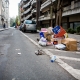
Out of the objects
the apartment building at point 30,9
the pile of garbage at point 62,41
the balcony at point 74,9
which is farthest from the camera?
the apartment building at point 30,9

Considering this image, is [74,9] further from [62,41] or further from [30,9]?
[30,9]

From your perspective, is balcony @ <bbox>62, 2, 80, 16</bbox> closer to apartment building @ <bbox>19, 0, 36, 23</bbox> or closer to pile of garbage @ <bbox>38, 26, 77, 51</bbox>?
pile of garbage @ <bbox>38, 26, 77, 51</bbox>

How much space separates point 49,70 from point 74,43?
211 inches

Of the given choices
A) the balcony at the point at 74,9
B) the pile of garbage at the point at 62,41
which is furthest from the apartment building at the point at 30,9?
the pile of garbage at the point at 62,41

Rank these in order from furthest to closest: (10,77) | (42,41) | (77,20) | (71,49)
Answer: (77,20), (42,41), (71,49), (10,77)

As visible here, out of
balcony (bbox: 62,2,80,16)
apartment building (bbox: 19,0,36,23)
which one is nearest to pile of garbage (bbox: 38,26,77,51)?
balcony (bbox: 62,2,80,16)

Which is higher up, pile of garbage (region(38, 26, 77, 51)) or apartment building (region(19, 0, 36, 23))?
apartment building (region(19, 0, 36, 23))

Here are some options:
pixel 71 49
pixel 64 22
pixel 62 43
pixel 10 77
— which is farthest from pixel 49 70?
pixel 64 22

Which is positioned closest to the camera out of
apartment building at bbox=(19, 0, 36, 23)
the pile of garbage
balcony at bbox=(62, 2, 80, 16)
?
the pile of garbage

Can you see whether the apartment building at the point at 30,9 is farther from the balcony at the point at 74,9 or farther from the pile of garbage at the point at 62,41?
the pile of garbage at the point at 62,41

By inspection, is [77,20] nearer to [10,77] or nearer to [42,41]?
[42,41]

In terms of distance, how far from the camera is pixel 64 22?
136ft

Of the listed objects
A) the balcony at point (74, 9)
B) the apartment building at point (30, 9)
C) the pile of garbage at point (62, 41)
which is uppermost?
the apartment building at point (30, 9)

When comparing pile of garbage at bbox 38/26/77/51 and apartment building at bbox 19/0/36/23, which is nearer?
pile of garbage at bbox 38/26/77/51
